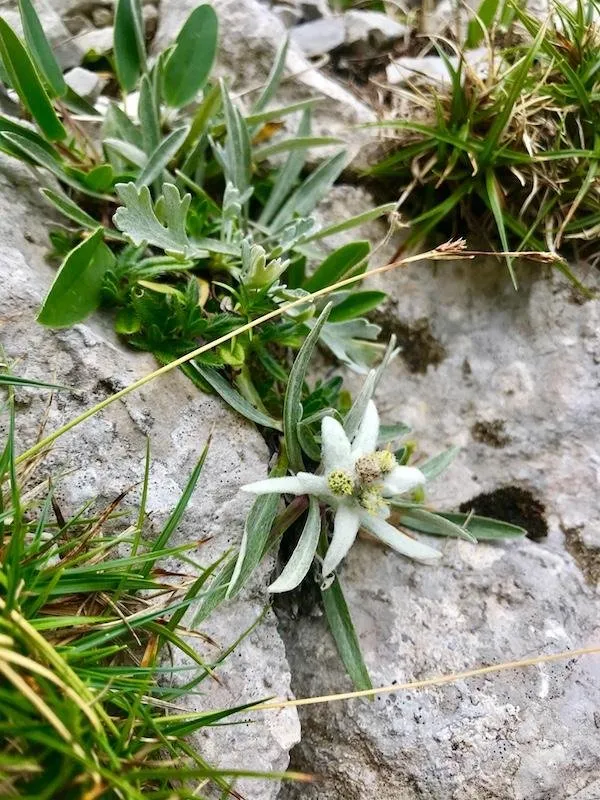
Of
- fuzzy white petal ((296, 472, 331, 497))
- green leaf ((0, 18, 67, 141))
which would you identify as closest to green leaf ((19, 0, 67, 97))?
green leaf ((0, 18, 67, 141))

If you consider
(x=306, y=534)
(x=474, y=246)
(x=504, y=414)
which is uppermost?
(x=474, y=246)

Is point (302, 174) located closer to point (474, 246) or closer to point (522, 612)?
point (474, 246)

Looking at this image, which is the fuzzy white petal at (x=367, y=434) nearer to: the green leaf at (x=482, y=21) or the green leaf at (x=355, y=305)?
the green leaf at (x=355, y=305)

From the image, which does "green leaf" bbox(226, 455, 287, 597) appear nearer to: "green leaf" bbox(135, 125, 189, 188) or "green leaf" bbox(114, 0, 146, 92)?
"green leaf" bbox(135, 125, 189, 188)

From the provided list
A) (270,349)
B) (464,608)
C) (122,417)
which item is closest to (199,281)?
(270,349)

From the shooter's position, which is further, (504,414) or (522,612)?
(504,414)

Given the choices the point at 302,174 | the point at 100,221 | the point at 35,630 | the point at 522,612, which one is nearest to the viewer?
the point at 35,630
